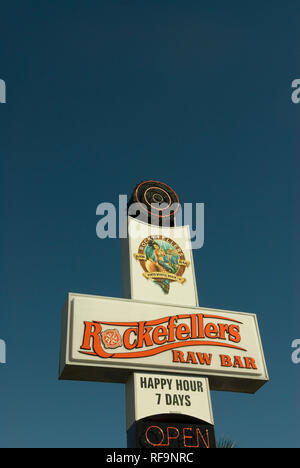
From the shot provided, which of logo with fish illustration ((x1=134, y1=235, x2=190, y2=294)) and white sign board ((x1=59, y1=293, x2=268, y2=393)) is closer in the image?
white sign board ((x1=59, y1=293, x2=268, y2=393))

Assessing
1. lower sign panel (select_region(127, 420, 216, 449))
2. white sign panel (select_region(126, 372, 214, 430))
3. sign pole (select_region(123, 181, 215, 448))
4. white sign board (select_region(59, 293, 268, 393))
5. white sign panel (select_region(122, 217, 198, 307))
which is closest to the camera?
lower sign panel (select_region(127, 420, 216, 449))

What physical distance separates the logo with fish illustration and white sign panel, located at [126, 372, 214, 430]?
14.0ft

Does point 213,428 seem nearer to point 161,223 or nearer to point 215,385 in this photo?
point 215,385

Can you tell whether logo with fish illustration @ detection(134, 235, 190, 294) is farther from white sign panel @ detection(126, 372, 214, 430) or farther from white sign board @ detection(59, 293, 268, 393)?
white sign panel @ detection(126, 372, 214, 430)

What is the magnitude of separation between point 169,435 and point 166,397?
139 cm

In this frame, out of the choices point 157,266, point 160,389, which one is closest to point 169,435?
point 160,389

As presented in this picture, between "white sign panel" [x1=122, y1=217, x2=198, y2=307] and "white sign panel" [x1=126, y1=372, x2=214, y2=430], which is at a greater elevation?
"white sign panel" [x1=122, y1=217, x2=198, y2=307]

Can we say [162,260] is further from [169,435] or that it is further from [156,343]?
[169,435]

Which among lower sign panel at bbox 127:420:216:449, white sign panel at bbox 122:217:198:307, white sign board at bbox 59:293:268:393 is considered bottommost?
lower sign panel at bbox 127:420:216:449

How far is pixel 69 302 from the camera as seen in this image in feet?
60.3

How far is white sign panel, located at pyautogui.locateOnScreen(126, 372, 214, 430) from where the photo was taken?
16953 mm

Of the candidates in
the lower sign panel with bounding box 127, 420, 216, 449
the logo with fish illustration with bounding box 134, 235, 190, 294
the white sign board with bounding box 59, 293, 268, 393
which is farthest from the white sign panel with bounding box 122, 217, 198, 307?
the lower sign panel with bounding box 127, 420, 216, 449
